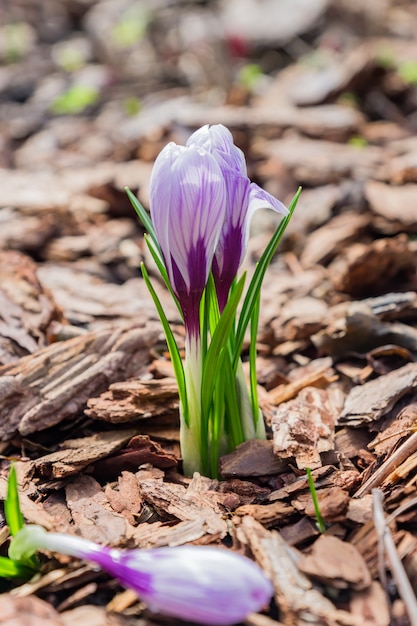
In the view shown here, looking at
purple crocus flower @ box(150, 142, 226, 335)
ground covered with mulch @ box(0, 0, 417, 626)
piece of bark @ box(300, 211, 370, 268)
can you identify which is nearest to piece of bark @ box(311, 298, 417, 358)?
ground covered with mulch @ box(0, 0, 417, 626)

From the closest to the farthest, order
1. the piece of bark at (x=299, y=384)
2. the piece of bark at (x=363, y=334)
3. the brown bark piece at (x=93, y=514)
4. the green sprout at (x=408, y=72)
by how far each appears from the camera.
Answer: the brown bark piece at (x=93, y=514) < the piece of bark at (x=299, y=384) < the piece of bark at (x=363, y=334) < the green sprout at (x=408, y=72)

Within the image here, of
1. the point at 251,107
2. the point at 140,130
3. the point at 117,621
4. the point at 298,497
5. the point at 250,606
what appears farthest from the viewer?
the point at 251,107

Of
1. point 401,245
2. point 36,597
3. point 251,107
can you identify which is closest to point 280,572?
point 36,597

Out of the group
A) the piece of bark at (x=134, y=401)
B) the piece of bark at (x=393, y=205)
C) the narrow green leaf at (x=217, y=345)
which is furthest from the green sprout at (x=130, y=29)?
the narrow green leaf at (x=217, y=345)

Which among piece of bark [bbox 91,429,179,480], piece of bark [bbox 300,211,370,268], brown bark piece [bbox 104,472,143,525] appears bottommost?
piece of bark [bbox 300,211,370,268]

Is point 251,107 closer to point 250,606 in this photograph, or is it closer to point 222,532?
point 222,532

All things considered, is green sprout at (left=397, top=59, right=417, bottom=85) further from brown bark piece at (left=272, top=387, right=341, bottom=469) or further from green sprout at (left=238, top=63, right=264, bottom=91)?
brown bark piece at (left=272, top=387, right=341, bottom=469)

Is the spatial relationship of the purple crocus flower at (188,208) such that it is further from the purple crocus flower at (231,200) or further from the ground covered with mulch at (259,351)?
the ground covered with mulch at (259,351)
